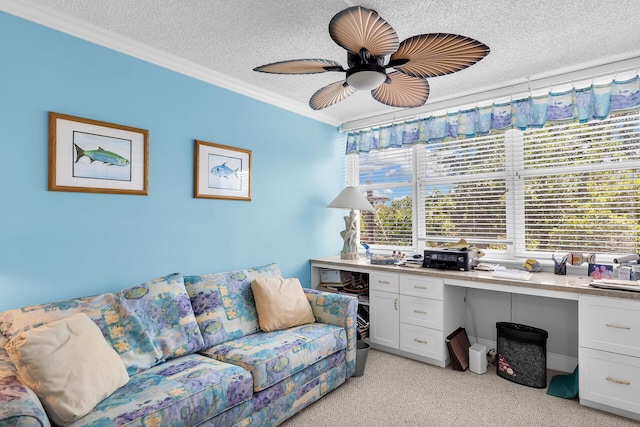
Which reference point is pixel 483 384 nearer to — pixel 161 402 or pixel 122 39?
pixel 161 402

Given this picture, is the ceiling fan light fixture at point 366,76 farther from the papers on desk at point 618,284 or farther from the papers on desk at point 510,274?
the papers on desk at point 618,284

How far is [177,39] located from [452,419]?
121 inches

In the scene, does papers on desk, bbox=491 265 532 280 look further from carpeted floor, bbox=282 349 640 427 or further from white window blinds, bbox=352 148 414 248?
white window blinds, bbox=352 148 414 248

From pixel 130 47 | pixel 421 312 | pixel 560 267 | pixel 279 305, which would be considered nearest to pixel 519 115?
pixel 560 267

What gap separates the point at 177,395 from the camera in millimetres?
1705

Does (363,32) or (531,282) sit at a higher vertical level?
(363,32)

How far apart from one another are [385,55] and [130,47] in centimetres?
177

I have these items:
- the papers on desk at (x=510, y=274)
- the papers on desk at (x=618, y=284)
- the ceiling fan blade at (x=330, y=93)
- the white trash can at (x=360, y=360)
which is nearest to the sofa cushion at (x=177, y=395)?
the white trash can at (x=360, y=360)

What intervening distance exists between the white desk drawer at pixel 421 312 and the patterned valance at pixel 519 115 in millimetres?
1586

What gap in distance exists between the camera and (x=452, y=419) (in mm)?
2250

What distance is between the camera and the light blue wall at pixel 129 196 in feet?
6.51

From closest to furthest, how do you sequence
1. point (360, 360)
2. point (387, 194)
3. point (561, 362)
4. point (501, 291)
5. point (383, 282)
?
point (360, 360) < point (561, 362) < point (501, 291) < point (383, 282) < point (387, 194)

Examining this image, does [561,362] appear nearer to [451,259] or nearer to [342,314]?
[451,259]

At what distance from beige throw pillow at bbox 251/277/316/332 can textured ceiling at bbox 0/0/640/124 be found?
1.76 meters
